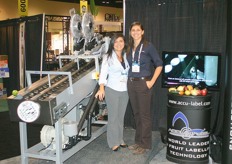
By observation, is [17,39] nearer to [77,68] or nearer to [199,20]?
[77,68]

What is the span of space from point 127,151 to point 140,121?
45 cm

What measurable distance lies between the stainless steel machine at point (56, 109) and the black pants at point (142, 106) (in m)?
0.50

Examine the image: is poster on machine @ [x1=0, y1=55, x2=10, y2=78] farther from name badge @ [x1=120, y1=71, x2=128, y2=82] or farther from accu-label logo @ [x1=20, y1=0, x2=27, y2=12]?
name badge @ [x1=120, y1=71, x2=128, y2=82]

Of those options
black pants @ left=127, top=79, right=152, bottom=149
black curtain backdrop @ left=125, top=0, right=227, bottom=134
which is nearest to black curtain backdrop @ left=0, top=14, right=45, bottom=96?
black curtain backdrop @ left=125, top=0, right=227, bottom=134

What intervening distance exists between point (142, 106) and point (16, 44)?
19.6 ft

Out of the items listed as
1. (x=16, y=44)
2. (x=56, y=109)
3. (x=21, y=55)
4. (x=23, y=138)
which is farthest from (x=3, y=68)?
(x=56, y=109)

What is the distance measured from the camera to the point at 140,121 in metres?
3.94

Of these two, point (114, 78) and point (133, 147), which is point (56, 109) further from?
point (133, 147)

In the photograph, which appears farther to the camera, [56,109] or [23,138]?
[23,138]

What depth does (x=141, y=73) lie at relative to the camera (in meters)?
3.72

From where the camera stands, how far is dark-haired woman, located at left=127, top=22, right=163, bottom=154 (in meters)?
3.70

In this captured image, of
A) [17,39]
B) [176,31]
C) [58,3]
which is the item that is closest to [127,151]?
[176,31]

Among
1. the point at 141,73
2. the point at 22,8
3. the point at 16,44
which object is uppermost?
the point at 22,8

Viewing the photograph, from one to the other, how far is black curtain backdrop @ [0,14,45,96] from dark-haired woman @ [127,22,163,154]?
13.3 feet
